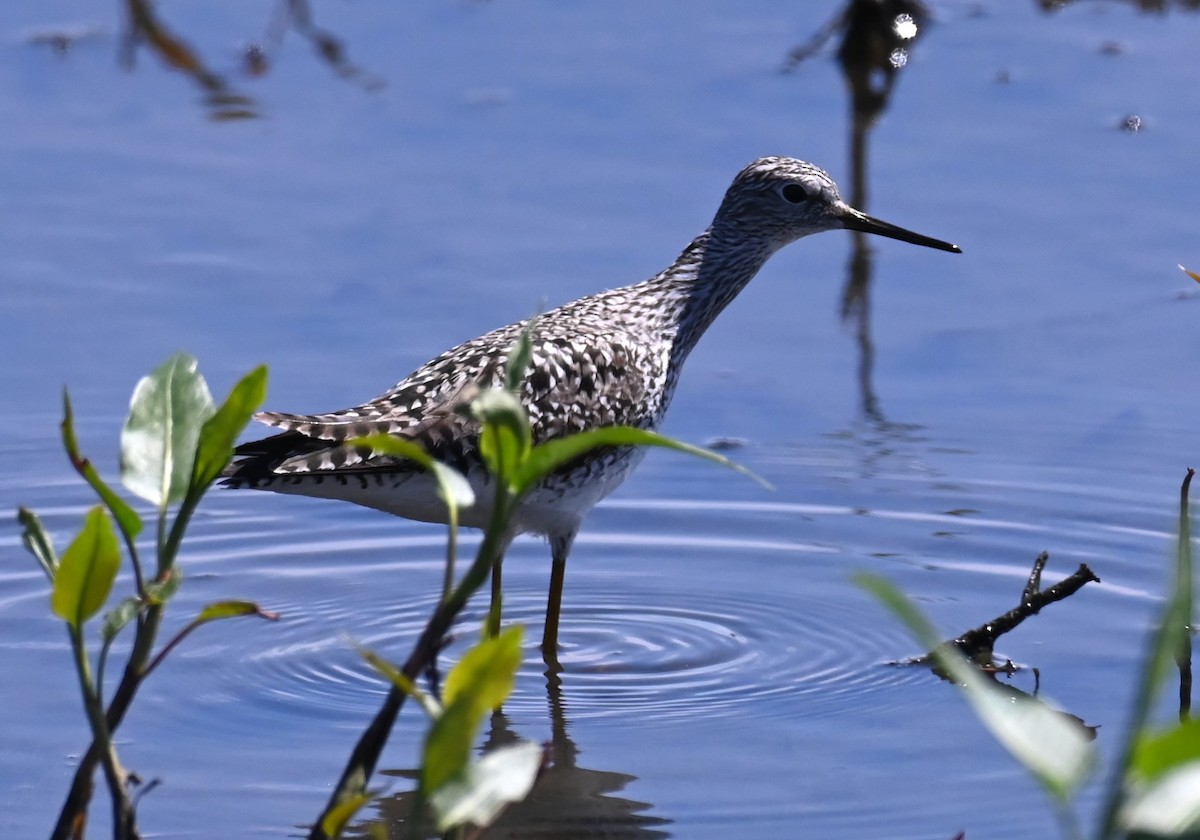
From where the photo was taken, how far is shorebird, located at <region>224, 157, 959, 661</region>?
6.09 metres

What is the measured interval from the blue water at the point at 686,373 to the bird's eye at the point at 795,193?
1057 millimetres

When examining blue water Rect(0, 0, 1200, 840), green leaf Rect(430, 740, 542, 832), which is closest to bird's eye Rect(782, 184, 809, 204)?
blue water Rect(0, 0, 1200, 840)

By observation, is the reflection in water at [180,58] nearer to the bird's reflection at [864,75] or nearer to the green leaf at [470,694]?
the bird's reflection at [864,75]

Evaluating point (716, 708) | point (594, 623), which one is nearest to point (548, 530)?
point (594, 623)

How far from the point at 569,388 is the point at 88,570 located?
3.98m

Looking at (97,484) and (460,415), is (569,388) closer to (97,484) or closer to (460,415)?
(460,415)

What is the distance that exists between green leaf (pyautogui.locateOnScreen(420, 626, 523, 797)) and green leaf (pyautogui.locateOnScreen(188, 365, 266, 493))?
55cm

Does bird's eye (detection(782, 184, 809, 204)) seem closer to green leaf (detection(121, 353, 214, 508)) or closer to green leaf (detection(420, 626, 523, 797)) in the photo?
green leaf (detection(121, 353, 214, 508))

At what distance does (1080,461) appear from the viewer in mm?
8062

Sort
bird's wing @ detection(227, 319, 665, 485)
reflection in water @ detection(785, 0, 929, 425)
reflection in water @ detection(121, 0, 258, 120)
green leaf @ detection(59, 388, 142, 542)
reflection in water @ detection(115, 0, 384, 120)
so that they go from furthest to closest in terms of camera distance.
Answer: reflection in water @ detection(115, 0, 384, 120) → reflection in water @ detection(121, 0, 258, 120) → reflection in water @ detection(785, 0, 929, 425) → bird's wing @ detection(227, 319, 665, 485) → green leaf @ detection(59, 388, 142, 542)

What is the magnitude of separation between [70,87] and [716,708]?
6.77 metres

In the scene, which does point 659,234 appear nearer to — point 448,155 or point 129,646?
point 448,155

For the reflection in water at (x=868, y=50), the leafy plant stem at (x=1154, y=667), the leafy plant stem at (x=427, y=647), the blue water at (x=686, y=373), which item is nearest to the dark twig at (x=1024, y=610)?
the blue water at (x=686, y=373)

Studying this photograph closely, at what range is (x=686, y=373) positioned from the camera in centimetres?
893
